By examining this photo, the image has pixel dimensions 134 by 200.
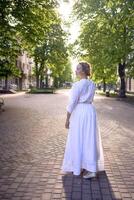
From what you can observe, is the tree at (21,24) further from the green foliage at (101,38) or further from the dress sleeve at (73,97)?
the dress sleeve at (73,97)

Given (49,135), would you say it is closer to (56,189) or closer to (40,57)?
(56,189)

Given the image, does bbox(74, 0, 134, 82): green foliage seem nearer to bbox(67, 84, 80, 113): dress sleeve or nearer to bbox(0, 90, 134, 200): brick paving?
bbox(0, 90, 134, 200): brick paving

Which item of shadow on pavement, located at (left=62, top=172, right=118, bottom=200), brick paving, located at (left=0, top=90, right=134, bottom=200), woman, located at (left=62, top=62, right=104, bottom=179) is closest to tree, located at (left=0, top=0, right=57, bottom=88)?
brick paving, located at (left=0, top=90, right=134, bottom=200)

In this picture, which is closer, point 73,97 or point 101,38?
point 73,97

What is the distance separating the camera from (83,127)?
24.5ft

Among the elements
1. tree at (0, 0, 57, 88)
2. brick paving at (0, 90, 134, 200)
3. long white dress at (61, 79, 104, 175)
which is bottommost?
brick paving at (0, 90, 134, 200)

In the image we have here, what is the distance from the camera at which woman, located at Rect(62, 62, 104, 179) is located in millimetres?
7406

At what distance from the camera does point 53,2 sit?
83.0ft

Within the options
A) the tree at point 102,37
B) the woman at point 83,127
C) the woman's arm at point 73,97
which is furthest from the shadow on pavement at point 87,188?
the tree at point 102,37

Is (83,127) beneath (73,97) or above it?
beneath

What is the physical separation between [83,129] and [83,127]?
0.04m

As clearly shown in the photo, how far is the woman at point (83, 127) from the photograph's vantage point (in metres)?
7.41

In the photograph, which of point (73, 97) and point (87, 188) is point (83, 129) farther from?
point (87, 188)

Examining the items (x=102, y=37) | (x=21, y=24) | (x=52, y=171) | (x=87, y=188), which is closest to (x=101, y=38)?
(x=102, y=37)
